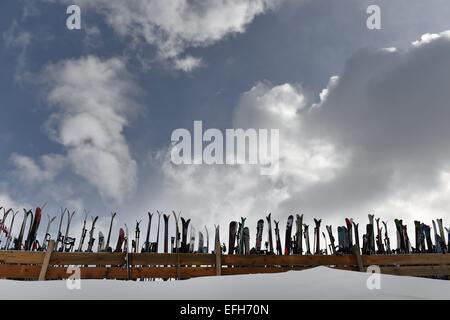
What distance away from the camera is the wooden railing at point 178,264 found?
7.48 meters

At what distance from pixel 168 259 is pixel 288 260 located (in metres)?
2.65

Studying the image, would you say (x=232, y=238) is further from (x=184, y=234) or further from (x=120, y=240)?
(x=120, y=240)

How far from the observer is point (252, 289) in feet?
12.6

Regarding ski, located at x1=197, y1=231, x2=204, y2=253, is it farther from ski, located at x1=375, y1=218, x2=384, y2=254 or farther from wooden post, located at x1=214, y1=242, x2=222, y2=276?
ski, located at x1=375, y1=218, x2=384, y2=254

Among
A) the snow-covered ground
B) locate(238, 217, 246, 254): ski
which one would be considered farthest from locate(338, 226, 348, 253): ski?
the snow-covered ground

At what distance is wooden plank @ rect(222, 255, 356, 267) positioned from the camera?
26.3 feet

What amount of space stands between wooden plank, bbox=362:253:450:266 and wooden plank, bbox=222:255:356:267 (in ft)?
1.51

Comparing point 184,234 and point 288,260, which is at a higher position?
point 184,234

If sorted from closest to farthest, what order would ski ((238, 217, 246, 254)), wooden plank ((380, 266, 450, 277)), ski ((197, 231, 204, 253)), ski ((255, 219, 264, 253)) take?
1. wooden plank ((380, 266, 450, 277))
2. ski ((238, 217, 246, 254))
3. ski ((255, 219, 264, 253))
4. ski ((197, 231, 204, 253))

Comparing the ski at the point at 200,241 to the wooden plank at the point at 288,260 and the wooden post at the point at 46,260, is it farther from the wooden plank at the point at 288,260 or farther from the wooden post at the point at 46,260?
the wooden post at the point at 46,260

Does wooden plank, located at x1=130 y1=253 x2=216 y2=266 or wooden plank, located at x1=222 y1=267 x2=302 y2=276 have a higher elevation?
wooden plank, located at x1=130 y1=253 x2=216 y2=266

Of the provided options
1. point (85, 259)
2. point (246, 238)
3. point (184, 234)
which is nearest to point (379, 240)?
point (246, 238)

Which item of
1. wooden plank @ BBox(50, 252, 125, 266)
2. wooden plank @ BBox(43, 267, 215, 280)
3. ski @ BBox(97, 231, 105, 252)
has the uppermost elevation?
ski @ BBox(97, 231, 105, 252)
